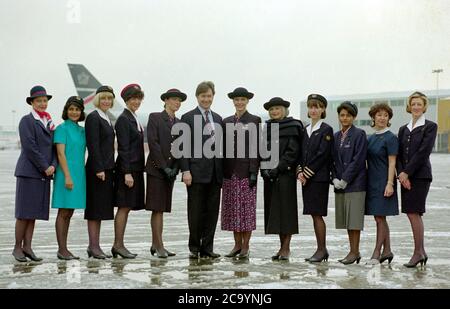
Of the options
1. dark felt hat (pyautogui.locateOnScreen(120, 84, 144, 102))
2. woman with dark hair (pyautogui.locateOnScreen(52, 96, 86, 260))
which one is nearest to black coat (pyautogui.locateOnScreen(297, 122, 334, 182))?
dark felt hat (pyautogui.locateOnScreen(120, 84, 144, 102))

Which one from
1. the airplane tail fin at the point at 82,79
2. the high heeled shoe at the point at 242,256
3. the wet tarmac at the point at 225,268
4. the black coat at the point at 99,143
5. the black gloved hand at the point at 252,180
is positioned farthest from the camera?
the airplane tail fin at the point at 82,79

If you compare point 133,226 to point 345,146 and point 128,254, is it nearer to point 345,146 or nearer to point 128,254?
point 128,254

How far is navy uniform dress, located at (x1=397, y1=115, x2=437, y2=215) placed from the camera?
6.36 metres

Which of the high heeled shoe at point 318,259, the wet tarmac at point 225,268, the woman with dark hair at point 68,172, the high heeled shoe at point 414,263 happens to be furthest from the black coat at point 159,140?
the high heeled shoe at point 414,263

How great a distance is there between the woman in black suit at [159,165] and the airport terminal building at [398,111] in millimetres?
54624

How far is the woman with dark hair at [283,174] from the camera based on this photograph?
6.99 m

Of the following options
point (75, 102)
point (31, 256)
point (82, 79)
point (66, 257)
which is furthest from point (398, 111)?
point (31, 256)

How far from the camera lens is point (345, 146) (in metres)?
A: 6.75

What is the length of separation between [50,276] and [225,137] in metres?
2.57

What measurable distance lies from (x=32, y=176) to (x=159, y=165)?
141 cm

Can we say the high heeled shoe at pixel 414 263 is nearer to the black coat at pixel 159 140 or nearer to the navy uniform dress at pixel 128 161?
the black coat at pixel 159 140

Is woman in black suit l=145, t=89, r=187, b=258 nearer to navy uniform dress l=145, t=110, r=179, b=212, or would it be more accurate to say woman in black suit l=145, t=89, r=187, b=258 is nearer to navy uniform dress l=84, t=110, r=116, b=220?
navy uniform dress l=145, t=110, r=179, b=212
